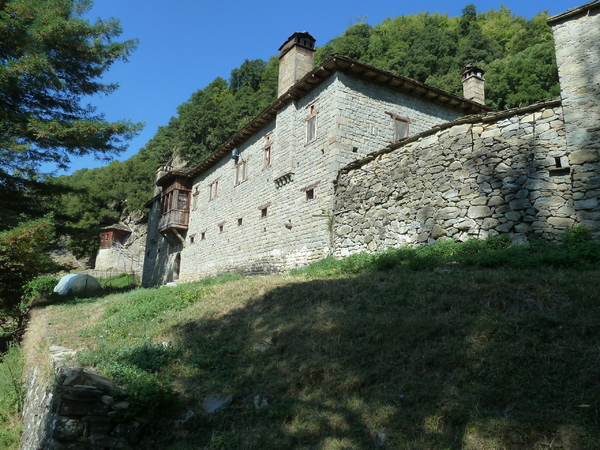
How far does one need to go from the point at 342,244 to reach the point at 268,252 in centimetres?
432

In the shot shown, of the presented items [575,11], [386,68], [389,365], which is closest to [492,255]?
[389,365]

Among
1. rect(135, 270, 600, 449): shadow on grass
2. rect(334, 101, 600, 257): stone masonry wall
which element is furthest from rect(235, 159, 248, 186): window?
rect(135, 270, 600, 449): shadow on grass

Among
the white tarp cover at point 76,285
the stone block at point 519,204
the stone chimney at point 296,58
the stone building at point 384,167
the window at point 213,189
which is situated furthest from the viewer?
the window at point 213,189

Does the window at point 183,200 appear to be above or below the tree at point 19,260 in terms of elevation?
above

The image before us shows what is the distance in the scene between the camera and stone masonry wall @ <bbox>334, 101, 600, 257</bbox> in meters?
8.31

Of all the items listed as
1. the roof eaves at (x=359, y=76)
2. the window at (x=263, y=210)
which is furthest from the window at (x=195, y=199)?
the window at (x=263, y=210)

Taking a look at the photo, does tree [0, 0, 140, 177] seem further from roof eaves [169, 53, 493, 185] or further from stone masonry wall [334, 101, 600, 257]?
stone masonry wall [334, 101, 600, 257]

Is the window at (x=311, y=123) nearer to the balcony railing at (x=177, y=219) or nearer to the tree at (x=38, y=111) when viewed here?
the tree at (x=38, y=111)

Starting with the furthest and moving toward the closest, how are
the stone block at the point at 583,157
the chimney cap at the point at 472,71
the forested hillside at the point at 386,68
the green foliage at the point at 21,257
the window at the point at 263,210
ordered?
the forested hillside at the point at 386,68 → the chimney cap at the point at 472,71 → the window at the point at 263,210 → the green foliage at the point at 21,257 → the stone block at the point at 583,157

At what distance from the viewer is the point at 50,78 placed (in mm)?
13117

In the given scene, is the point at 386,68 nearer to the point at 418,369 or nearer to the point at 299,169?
the point at 299,169

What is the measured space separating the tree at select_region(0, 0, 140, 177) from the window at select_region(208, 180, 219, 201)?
287 inches

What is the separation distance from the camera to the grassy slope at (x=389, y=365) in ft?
12.2

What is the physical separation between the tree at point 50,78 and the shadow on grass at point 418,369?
31.2ft
